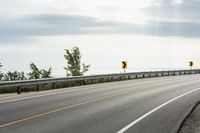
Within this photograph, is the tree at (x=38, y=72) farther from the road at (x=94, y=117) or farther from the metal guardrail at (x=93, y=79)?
the road at (x=94, y=117)

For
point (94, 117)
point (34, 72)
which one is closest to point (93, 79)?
point (94, 117)

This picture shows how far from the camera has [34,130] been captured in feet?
41.0

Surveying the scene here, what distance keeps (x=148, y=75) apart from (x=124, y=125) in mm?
42939

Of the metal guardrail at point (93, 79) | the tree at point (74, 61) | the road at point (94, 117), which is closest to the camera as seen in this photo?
the road at point (94, 117)

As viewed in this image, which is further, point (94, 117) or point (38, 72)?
point (38, 72)

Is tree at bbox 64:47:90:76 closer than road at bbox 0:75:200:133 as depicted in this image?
No

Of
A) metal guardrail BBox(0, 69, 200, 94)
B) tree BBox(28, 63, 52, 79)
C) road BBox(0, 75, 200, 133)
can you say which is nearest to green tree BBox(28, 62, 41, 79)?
tree BBox(28, 63, 52, 79)

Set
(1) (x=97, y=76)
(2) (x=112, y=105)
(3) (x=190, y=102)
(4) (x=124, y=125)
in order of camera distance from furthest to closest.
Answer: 1. (1) (x=97, y=76)
2. (3) (x=190, y=102)
3. (2) (x=112, y=105)
4. (4) (x=124, y=125)

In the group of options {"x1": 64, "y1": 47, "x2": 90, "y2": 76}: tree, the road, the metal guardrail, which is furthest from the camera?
{"x1": 64, "y1": 47, "x2": 90, "y2": 76}: tree

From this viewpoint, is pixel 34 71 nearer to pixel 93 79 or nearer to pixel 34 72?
pixel 34 72

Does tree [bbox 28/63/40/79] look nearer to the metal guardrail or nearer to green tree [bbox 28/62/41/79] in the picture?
green tree [bbox 28/62/41/79]

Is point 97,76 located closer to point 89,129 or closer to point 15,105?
point 15,105

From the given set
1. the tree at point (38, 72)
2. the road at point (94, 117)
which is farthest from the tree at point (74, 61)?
the road at point (94, 117)

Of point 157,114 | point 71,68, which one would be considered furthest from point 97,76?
point 71,68
